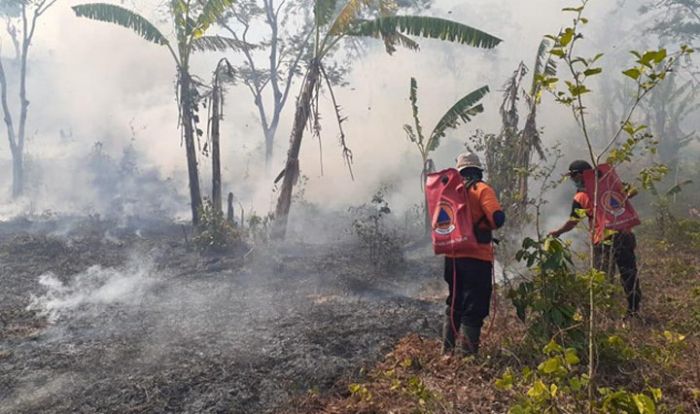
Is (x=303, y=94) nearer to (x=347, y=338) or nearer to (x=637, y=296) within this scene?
(x=347, y=338)

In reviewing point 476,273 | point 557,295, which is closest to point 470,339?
point 476,273

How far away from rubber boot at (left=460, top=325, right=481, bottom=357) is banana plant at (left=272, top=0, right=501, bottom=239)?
5241 millimetres

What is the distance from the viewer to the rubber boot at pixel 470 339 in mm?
3648

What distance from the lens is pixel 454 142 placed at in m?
25.1

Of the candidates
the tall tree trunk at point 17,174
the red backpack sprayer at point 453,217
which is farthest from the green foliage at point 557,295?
the tall tree trunk at point 17,174

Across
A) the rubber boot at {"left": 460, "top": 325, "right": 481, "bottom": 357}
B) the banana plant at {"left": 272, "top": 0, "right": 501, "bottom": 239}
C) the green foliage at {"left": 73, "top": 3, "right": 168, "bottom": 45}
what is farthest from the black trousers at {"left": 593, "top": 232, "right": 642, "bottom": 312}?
the green foliage at {"left": 73, "top": 3, "right": 168, "bottom": 45}

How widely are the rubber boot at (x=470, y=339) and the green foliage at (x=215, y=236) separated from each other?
727 centimetres

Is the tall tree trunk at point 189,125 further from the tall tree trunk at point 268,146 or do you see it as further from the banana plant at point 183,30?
the tall tree trunk at point 268,146

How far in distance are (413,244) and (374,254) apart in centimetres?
278

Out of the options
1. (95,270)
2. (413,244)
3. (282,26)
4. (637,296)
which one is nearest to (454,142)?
(282,26)

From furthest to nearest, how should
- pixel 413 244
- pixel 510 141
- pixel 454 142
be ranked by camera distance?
pixel 454 142 < pixel 413 244 < pixel 510 141

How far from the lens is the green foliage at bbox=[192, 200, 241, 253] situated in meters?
10.0

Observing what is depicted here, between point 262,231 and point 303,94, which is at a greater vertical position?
point 303,94

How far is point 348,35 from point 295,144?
2.37m
